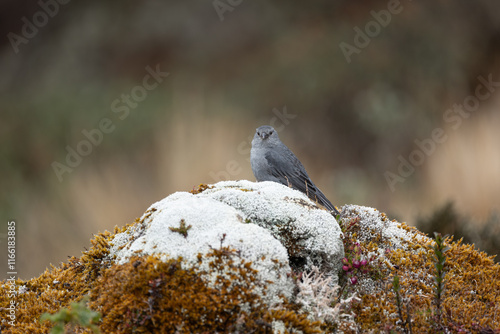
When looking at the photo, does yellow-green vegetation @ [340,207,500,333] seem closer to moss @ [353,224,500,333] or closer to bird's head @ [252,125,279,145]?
moss @ [353,224,500,333]

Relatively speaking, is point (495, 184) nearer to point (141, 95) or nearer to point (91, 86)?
point (141, 95)

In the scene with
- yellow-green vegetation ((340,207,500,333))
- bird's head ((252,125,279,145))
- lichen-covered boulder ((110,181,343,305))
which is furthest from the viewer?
bird's head ((252,125,279,145))

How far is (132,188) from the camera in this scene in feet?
22.4

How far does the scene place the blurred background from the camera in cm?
680

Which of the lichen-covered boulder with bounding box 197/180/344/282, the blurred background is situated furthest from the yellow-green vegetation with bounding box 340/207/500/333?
the blurred background

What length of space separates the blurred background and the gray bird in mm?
1295

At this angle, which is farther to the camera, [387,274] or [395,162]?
[395,162]

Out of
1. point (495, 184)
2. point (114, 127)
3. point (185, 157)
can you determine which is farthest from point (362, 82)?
point (114, 127)

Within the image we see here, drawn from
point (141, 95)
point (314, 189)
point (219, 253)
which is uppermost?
point (141, 95)

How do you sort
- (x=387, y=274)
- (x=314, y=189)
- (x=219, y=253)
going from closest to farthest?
(x=219, y=253) < (x=387, y=274) < (x=314, y=189)

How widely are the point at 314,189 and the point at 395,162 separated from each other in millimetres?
3071

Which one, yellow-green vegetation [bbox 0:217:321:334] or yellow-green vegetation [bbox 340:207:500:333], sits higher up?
yellow-green vegetation [bbox 340:207:500:333]

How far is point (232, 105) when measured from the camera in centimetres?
784

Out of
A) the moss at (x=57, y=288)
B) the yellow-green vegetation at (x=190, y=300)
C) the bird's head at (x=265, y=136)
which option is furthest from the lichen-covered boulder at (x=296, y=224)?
the bird's head at (x=265, y=136)
